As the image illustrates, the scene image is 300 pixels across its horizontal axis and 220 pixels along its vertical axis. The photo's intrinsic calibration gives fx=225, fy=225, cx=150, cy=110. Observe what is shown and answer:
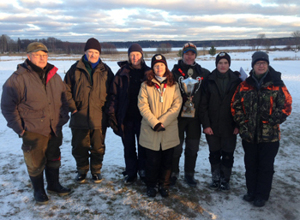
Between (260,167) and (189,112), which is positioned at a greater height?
(189,112)

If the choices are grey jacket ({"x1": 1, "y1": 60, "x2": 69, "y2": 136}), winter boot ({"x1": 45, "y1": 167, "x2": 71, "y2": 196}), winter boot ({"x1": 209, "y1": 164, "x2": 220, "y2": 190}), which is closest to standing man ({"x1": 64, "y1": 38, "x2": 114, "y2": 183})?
grey jacket ({"x1": 1, "y1": 60, "x2": 69, "y2": 136})

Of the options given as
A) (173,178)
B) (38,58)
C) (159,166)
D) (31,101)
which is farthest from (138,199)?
(38,58)

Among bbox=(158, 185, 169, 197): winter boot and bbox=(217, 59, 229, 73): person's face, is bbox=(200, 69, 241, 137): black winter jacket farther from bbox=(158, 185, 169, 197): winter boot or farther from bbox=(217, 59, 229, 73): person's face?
bbox=(158, 185, 169, 197): winter boot

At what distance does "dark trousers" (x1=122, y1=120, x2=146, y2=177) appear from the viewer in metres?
3.46

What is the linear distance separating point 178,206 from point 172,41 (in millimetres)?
161447

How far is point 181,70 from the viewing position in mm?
3363

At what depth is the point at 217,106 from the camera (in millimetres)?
3182

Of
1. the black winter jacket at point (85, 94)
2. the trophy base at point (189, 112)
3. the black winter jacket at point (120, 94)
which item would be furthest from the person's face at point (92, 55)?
the trophy base at point (189, 112)

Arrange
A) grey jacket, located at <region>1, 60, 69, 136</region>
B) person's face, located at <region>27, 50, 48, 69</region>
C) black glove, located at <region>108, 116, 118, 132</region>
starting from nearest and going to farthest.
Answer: grey jacket, located at <region>1, 60, 69, 136</region> < person's face, located at <region>27, 50, 48, 69</region> < black glove, located at <region>108, 116, 118, 132</region>

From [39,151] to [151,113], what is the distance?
5.02 ft

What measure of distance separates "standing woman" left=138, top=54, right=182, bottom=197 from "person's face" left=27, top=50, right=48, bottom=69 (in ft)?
4.27

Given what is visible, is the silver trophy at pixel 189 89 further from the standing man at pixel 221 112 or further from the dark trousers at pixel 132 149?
the dark trousers at pixel 132 149

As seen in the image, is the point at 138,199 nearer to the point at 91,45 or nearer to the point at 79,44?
the point at 91,45

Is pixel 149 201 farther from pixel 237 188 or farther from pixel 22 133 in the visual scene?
pixel 22 133
